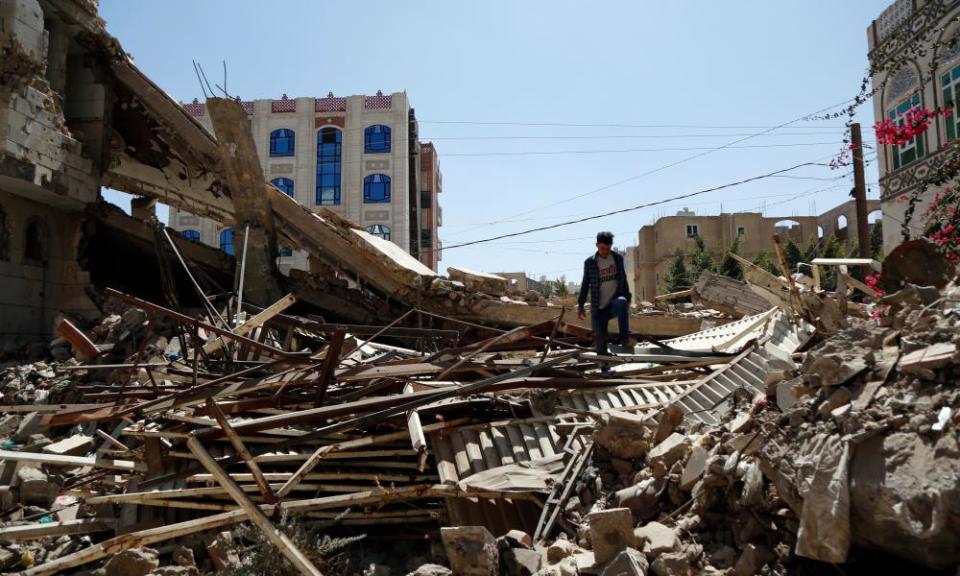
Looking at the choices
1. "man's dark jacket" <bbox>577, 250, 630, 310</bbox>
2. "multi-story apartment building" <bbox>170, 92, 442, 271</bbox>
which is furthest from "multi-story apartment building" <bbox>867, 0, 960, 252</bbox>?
"multi-story apartment building" <bbox>170, 92, 442, 271</bbox>

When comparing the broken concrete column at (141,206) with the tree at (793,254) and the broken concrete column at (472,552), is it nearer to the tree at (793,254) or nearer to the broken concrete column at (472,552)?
the broken concrete column at (472,552)

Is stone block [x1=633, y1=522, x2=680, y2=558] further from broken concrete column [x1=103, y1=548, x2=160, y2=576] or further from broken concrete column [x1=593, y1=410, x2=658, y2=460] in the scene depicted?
broken concrete column [x1=103, y1=548, x2=160, y2=576]

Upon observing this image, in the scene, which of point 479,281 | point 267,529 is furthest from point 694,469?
point 479,281

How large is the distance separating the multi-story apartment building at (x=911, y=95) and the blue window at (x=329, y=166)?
86.5 ft

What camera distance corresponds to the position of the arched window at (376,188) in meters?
34.0

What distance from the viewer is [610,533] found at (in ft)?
10.4

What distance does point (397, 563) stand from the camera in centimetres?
472

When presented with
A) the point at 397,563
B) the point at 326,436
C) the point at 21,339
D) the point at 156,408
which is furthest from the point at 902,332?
the point at 21,339

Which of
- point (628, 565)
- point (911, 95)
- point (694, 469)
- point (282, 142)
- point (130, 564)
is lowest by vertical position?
point (130, 564)

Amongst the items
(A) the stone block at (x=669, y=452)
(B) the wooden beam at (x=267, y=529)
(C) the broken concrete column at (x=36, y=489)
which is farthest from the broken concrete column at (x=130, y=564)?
(A) the stone block at (x=669, y=452)

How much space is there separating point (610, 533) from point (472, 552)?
776 millimetres

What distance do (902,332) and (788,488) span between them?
42.2 inches

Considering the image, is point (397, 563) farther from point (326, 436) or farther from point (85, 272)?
point (85, 272)

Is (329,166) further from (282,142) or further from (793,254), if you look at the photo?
(793,254)
